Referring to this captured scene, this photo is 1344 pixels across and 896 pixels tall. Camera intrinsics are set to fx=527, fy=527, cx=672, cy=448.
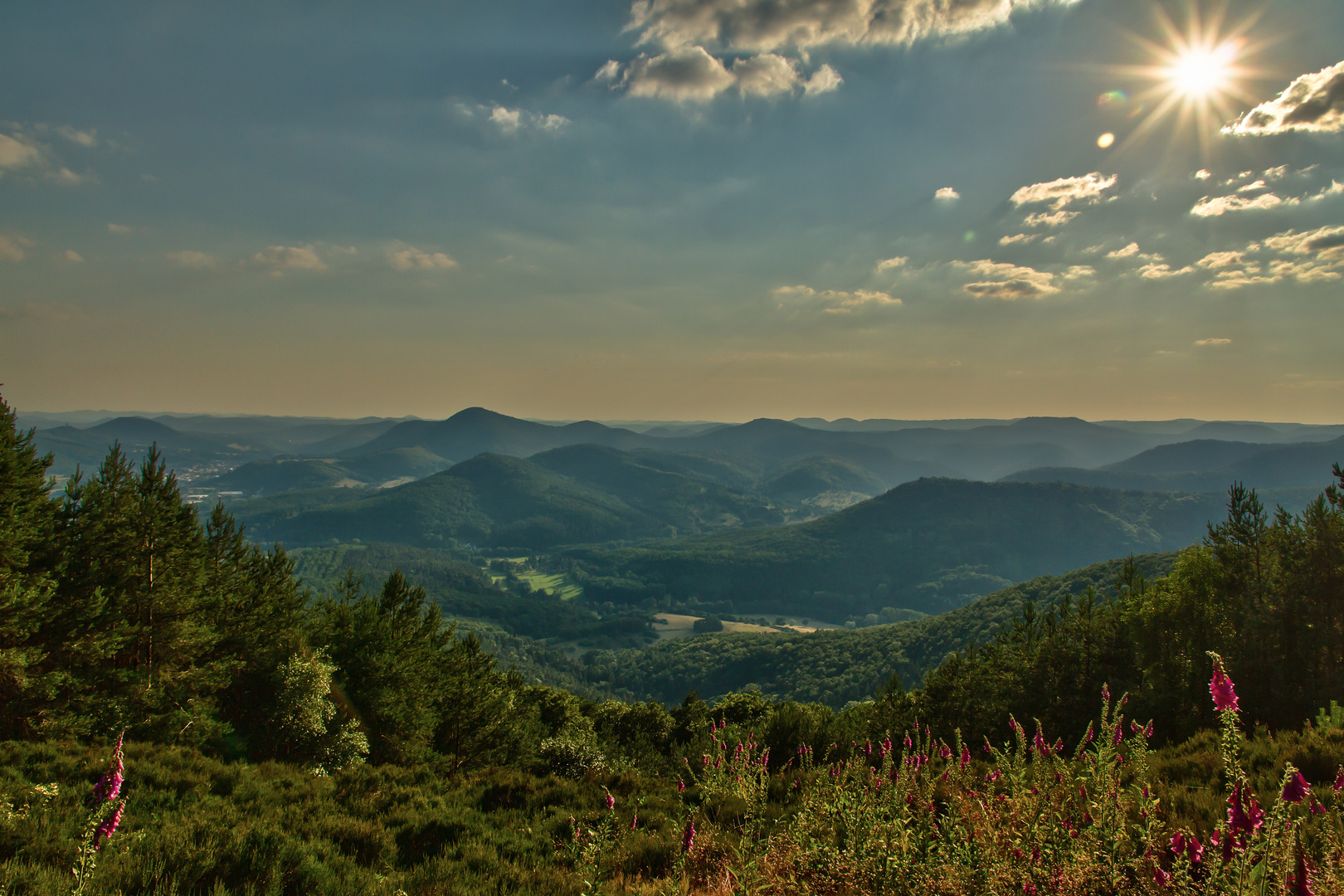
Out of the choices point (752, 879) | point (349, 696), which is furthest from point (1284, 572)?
point (349, 696)

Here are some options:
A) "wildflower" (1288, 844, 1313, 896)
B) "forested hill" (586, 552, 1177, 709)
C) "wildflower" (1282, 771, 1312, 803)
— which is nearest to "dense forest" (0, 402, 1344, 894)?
"wildflower" (1288, 844, 1313, 896)

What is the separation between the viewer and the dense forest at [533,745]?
18.4 ft

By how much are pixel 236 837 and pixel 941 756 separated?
12.0m

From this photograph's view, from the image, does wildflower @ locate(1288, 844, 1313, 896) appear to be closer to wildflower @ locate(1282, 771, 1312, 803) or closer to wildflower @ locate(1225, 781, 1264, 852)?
wildflower @ locate(1225, 781, 1264, 852)

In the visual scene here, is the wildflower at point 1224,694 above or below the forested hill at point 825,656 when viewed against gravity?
above

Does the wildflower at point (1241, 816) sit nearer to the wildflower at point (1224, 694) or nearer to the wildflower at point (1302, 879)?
the wildflower at point (1302, 879)

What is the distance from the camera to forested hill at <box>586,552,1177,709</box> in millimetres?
125188

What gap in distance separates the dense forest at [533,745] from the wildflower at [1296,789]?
0.23 meters

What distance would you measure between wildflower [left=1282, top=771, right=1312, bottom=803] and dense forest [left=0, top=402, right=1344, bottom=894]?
9.1 inches

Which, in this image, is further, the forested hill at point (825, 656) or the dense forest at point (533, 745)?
the forested hill at point (825, 656)

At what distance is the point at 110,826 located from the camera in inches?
161

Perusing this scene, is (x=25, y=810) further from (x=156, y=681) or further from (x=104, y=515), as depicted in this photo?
(x=104, y=515)

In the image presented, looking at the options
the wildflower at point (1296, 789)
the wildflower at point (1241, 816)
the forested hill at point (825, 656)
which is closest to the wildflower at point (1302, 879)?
the wildflower at point (1241, 816)

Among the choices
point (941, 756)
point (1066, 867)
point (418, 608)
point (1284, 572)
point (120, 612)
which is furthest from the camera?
point (418, 608)
